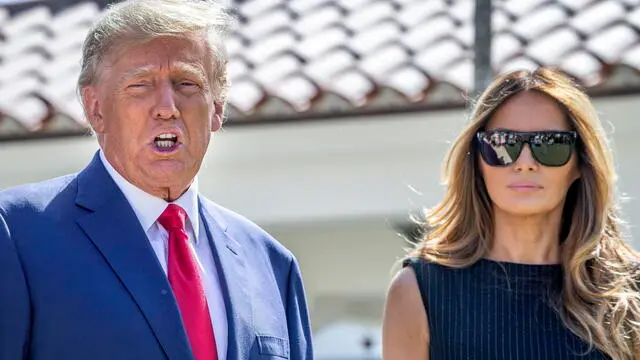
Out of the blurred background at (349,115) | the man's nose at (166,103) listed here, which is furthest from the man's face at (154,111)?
the blurred background at (349,115)

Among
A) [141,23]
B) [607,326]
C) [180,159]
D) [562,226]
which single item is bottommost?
[607,326]

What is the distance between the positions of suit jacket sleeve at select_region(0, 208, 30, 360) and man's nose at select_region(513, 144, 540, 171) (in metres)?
1.44

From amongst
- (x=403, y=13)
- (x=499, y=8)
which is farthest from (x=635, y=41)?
(x=403, y=13)

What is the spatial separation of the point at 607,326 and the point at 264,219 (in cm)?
298

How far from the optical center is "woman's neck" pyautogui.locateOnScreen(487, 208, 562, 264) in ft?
12.0

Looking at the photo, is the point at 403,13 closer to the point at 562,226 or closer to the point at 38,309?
the point at 562,226

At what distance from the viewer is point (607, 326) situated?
350 centimetres

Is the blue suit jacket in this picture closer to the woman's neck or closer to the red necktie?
the red necktie

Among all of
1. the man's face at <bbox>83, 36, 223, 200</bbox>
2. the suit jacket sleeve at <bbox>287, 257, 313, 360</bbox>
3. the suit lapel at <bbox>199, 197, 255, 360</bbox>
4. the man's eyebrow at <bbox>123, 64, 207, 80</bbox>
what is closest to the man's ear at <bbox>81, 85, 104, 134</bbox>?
the man's face at <bbox>83, 36, 223, 200</bbox>

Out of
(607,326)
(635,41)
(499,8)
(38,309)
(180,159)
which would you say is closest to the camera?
(38,309)

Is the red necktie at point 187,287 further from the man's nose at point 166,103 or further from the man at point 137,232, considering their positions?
the man's nose at point 166,103

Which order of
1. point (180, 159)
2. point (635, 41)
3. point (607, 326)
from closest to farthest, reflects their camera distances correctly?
point (180, 159) < point (607, 326) < point (635, 41)

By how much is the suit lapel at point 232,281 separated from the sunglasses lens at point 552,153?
0.89 m

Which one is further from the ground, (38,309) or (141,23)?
(141,23)
